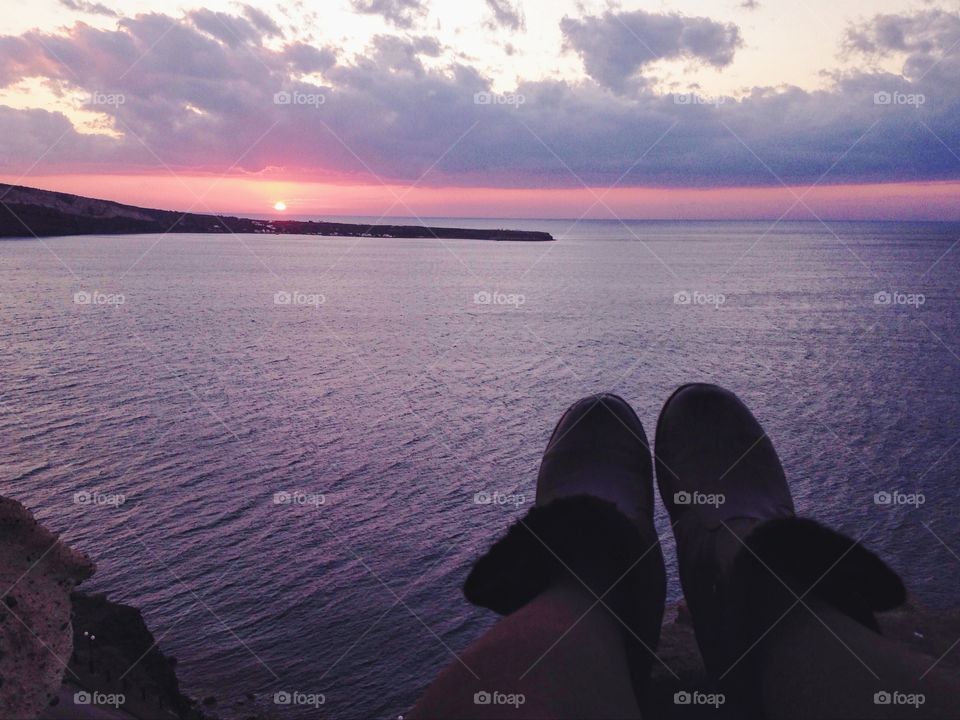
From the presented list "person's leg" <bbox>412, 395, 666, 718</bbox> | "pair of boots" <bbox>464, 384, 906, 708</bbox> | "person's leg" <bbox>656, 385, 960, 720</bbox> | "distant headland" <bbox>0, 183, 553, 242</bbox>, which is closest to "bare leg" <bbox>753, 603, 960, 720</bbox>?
"person's leg" <bbox>656, 385, 960, 720</bbox>

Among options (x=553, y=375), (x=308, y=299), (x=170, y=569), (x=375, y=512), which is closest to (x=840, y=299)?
→ (x=553, y=375)

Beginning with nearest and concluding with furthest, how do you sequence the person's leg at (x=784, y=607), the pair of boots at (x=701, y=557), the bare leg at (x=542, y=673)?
the bare leg at (x=542, y=673) < the person's leg at (x=784, y=607) < the pair of boots at (x=701, y=557)

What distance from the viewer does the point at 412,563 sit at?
8117mm

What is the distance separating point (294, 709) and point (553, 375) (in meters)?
11.8

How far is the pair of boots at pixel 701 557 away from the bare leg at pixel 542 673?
32cm

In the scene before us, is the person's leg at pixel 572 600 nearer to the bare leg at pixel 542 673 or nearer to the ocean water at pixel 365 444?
the bare leg at pixel 542 673

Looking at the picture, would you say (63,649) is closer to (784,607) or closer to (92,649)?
(92,649)

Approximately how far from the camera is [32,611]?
14.3 feet

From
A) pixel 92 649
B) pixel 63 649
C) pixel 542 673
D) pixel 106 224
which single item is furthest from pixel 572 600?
pixel 106 224

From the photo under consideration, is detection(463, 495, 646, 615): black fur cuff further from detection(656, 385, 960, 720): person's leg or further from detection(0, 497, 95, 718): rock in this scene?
detection(0, 497, 95, 718): rock

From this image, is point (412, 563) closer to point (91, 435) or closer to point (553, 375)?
point (91, 435)

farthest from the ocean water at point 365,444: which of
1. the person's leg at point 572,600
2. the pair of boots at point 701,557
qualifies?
the pair of boots at point 701,557

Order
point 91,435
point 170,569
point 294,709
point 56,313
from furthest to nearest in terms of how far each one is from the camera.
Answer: point 56,313 → point 91,435 → point 170,569 → point 294,709

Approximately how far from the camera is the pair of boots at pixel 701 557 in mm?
2457
